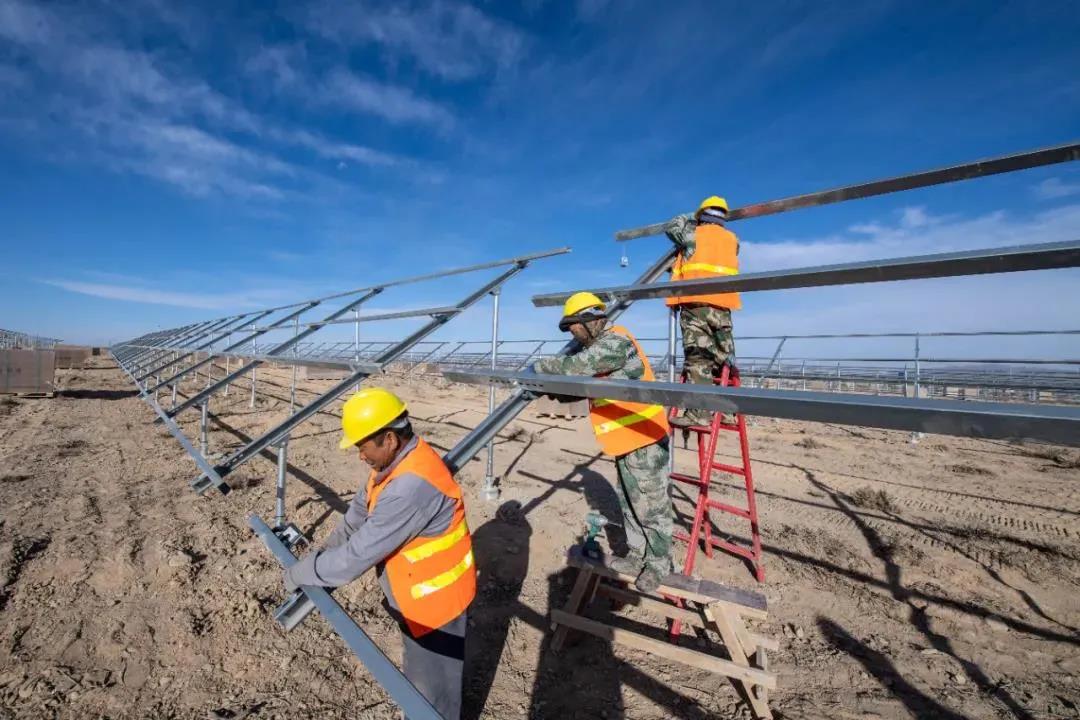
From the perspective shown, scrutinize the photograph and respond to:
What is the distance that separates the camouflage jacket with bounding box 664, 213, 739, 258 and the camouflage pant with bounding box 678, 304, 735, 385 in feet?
1.34

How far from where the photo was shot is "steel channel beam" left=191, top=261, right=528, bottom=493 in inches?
112

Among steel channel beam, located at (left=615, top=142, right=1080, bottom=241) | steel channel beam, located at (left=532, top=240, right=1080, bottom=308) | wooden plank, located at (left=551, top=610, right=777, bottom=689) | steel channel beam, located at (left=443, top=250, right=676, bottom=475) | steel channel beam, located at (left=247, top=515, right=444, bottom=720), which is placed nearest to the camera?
steel channel beam, located at (left=247, top=515, right=444, bottom=720)

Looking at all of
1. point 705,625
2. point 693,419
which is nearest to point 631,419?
point 693,419

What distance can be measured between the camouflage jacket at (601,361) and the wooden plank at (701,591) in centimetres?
122

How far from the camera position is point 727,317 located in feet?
11.3

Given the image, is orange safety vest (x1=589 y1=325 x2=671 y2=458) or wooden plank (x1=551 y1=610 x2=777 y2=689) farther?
orange safety vest (x1=589 y1=325 x2=671 y2=458)

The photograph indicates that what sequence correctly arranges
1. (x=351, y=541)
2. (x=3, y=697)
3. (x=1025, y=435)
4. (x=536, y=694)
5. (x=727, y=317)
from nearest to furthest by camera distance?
(x=1025, y=435) → (x=351, y=541) → (x=3, y=697) → (x=536, y=694) → (x=727, y=317)

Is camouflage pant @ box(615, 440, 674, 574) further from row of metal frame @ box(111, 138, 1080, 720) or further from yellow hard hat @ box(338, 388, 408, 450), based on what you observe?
yellow hard hat @ box(338, 388, 408, 450)

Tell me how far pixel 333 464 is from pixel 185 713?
409 cm

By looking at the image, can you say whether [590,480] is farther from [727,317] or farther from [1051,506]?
[1051,506]

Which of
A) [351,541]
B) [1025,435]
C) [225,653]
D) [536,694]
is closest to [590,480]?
[536,694]

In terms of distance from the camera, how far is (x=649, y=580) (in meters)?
2.89

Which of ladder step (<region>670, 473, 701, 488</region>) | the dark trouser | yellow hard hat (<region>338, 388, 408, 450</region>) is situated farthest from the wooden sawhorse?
yellow hard hat (<region>338, 388, 408, 450</region>)

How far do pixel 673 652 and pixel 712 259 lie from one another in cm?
238
